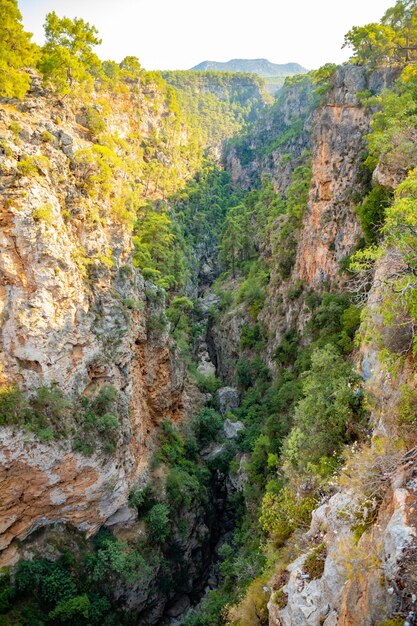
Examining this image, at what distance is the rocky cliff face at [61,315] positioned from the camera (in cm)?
2067

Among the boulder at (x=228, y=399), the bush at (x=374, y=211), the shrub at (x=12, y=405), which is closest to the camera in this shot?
the shrub at (x=12, y=405)

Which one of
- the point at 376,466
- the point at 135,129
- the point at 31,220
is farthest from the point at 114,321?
the point at 135,129

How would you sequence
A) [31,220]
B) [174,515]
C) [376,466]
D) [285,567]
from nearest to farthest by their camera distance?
[376,466] → [285,567] → [31,220] → [174,515]

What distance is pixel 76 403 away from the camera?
23.1 meters

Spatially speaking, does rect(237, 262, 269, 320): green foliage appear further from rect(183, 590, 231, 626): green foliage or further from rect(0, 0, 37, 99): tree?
rect(0, 0, 37, 99): tree

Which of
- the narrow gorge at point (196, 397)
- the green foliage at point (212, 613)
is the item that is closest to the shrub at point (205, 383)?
the narrow gorge at point (196, 397)

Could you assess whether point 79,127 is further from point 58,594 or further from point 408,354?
point 58,594

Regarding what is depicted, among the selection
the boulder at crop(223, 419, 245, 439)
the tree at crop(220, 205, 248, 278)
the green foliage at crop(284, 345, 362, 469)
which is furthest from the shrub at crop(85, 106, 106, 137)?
the tree at crop(220, 205, 248, 278)

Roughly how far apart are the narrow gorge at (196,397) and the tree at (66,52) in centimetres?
17

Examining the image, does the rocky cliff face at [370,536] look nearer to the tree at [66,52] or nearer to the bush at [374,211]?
the bush at [374,211]

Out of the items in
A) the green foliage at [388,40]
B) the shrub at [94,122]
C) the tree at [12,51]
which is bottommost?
the shrub at [94,122]

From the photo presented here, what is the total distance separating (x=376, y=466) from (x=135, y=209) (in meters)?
46.8

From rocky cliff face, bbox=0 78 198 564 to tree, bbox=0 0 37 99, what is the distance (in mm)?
1012

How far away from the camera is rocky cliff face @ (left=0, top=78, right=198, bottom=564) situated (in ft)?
67.8
